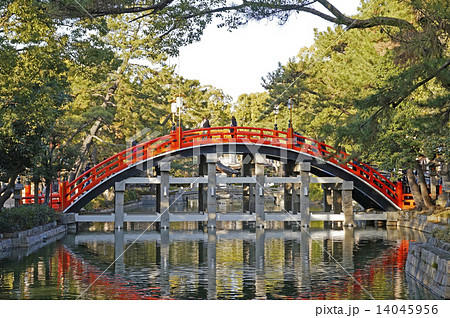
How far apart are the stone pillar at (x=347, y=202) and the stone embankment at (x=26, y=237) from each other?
13.3 m

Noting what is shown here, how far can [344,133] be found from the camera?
1333 centimetres

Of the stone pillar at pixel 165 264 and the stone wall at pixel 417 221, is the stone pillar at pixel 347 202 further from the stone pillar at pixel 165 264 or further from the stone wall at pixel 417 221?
the stone pillar at pixel 165 264

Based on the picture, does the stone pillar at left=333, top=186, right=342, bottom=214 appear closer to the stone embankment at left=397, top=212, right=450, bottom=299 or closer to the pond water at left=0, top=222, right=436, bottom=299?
the pond water at left=0, top=222, right=436, bottom=299

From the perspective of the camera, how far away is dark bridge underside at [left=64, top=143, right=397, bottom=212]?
2689cm

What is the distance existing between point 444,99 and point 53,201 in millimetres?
19027

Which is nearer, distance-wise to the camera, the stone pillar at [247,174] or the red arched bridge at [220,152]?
the red arched bridge at [220,152]

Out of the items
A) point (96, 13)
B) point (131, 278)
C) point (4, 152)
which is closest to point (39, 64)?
point (4, 152)

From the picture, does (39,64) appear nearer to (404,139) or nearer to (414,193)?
(404,139)

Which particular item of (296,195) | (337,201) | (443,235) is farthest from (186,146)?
(443,235)

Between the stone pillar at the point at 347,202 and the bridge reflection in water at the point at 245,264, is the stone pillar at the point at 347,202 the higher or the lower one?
the higher one

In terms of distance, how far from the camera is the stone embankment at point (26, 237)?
1939cm

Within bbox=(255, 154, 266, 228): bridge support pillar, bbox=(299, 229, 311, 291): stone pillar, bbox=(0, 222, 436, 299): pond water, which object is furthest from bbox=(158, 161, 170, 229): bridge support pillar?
bbox=(299, 229, 311, 291): stone pillar

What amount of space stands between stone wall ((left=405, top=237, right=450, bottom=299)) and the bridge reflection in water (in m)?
0.40

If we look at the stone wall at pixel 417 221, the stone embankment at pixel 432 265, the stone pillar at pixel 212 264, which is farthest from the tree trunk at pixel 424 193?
the stone embankment at pixel 432 265
